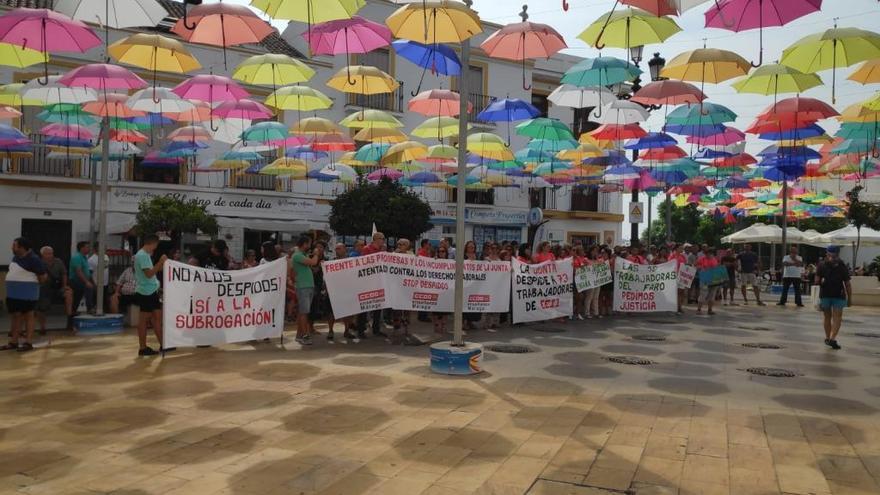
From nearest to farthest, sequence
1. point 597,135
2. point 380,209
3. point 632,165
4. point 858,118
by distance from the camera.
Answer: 1. point 858,118
2. point 597,135
3. point 632,165
4. point 380,209

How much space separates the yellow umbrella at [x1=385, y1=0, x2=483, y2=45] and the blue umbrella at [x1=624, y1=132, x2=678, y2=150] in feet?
26.5

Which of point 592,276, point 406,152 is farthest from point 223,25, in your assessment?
point 592,276

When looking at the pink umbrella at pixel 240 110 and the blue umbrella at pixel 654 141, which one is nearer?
the pink umbrella at pixel 240 110

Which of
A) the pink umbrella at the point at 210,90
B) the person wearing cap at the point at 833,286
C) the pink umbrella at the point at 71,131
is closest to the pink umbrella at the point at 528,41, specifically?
the pink umbrella at the point at 210,90

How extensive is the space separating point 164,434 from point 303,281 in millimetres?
5299

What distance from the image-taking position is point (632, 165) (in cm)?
1802

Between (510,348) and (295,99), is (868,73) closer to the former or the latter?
(510,348)

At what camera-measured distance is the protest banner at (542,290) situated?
1334 centimetres

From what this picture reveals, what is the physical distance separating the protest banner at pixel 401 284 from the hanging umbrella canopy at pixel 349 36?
134 inches

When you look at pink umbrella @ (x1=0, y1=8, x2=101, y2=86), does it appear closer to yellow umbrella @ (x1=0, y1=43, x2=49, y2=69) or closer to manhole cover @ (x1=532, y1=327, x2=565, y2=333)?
yellow umbrella @ (x1=0, y1=43, x2=49, y2=69)

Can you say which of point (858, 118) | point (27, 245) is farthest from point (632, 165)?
point (27, 245)

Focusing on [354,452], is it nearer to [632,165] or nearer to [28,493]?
[28,493]

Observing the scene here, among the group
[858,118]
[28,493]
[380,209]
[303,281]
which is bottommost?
[28,493]

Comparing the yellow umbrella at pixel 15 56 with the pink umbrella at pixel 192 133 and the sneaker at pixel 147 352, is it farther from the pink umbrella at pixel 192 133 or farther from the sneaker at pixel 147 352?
the pink umbrella at pixel 192 133
